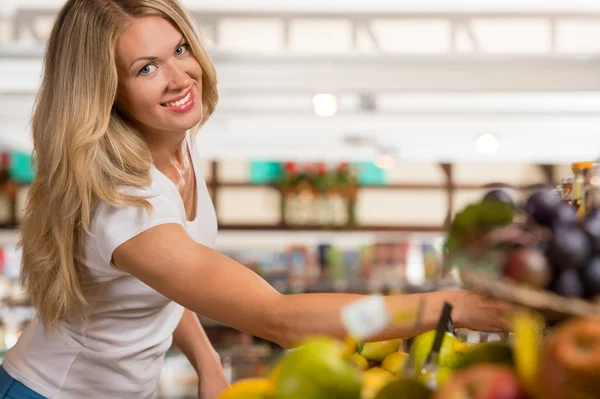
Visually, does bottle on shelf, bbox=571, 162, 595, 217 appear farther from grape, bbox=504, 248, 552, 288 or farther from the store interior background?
the store interior background

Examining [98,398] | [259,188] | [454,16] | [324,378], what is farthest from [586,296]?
[259,188]

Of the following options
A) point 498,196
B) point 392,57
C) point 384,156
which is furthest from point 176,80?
point 384,156

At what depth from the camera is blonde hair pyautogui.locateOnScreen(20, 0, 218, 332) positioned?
4.53 ft

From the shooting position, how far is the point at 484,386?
60 centimetres

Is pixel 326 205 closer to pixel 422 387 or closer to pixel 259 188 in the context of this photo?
pixel 259 188

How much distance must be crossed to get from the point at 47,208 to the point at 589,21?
13.7 feet

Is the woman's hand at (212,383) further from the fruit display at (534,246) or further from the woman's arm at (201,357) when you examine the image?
the fruit display at (534,246)

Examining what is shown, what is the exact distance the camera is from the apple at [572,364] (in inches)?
22.0

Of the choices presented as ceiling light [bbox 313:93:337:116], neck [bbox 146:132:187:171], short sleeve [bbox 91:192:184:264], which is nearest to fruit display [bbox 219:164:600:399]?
short sleeve [bbox 91:192:184:264]

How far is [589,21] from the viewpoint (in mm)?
4820

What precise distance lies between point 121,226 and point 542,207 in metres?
0.78

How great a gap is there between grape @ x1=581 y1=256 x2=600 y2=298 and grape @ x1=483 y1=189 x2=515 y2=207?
0.33ft

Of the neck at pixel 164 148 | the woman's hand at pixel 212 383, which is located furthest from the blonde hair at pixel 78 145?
the woman's hand at pixel 212 383

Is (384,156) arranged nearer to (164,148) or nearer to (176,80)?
(164,148)
